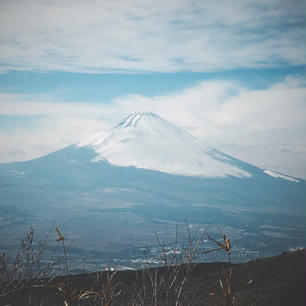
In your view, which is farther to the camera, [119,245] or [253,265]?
[119,245]

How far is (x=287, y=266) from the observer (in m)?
21.5

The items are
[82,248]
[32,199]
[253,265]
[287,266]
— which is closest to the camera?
[287,266]

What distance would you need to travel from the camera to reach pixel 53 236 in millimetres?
137750

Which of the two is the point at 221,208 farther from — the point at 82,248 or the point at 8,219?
the point at 8,219

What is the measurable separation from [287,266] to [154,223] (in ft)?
472

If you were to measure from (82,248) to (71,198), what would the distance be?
8645 centimetres

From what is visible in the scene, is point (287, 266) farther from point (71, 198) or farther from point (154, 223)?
point (71, 198)

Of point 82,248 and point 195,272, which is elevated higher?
point 195,272

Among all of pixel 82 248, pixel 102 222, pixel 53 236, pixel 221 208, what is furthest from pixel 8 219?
pixel 221 208

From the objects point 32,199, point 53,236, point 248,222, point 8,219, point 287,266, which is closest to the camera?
point 287,266

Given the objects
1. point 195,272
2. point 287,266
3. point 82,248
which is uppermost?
point 287,266

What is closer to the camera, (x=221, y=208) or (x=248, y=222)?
(x=248, y=222)

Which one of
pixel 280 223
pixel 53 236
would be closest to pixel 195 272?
pixel 53 236

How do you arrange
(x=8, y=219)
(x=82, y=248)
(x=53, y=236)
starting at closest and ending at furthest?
(x=82, y=248), (x=53, y=236), (x=8, y=219)
